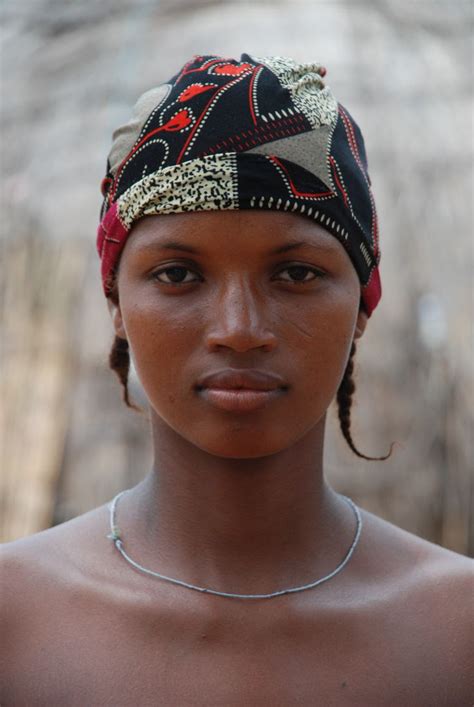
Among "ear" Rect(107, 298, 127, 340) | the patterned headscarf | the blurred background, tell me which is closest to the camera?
the patterned headscarf

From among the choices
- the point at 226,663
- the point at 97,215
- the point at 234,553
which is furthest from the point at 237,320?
the point at 97,215

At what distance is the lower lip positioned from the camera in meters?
2.21

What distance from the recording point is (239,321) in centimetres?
217

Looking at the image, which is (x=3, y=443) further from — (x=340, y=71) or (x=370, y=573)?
(x=370, y=573)

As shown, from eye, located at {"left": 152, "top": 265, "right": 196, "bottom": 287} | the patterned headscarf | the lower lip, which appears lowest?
the lower lip

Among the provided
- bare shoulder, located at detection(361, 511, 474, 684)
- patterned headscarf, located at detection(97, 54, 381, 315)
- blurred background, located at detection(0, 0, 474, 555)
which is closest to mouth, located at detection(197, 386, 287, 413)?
patterned headscarf, located at detection(97, 54, 381, 315)

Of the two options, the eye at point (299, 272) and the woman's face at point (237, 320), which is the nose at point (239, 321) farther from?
the eye at point (299, 272)

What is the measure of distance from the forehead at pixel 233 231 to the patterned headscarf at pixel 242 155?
18 mm

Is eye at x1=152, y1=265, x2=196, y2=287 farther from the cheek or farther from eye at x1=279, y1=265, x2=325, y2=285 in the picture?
eye at x1=279, y1=265, x2=325, y2=285

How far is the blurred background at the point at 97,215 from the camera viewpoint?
5.54 m

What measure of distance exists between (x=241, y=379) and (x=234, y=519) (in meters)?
0.45

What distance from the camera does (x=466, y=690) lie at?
2.43 metres

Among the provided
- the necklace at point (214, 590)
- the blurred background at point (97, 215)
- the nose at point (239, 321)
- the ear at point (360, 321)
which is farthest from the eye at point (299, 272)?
the blurred background at point (97, 215)

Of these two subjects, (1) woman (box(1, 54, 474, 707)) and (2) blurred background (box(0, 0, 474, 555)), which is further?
(2) blurred background (box(0, 0, 474, 555))
